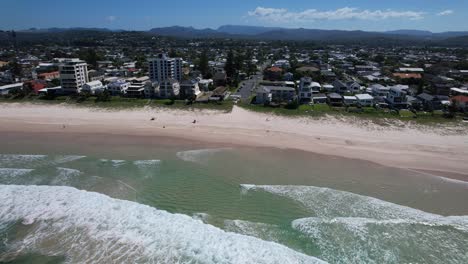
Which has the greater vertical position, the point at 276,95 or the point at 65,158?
the point at 276,95

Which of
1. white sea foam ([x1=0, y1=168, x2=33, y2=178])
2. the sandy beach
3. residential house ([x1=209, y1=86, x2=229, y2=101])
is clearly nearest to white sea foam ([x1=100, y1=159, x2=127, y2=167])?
white sea foam ([x1=0, y1=168, x2=33, y2=178])

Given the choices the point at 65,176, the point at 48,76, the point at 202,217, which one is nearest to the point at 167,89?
the point at 65,176

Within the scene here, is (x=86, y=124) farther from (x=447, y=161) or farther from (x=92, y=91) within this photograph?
(x=447, y=161)

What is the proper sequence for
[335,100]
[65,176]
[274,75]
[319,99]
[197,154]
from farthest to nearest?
1. [274,75]
2. [319,99]
3. [335,100]
4. [197,154]
5. [65,176]

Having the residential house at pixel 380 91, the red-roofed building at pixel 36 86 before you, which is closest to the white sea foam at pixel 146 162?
the red-roofed building at pixel 36 86

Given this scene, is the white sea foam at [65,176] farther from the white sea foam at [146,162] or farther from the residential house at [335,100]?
the residential house at [335,100]

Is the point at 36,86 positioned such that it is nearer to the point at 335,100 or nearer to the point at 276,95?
the point at 276,95

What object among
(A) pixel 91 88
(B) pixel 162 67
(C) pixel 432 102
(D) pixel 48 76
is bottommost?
(D) pixel 48 76
